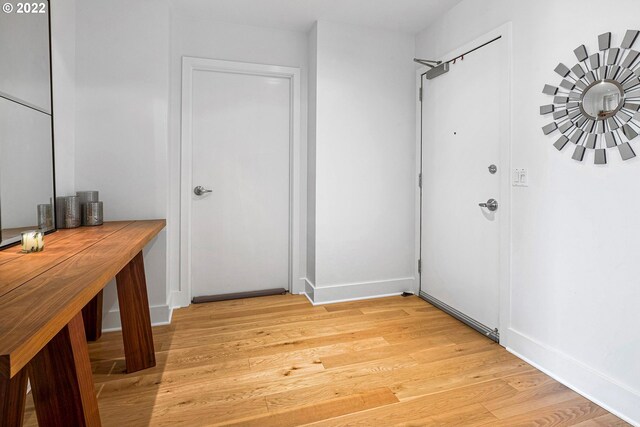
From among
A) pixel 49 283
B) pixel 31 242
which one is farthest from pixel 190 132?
pixel 49 283

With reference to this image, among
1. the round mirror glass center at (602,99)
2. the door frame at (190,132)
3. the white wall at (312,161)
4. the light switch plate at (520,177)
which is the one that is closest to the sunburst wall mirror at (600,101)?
the round mirror glass center at (602,99)

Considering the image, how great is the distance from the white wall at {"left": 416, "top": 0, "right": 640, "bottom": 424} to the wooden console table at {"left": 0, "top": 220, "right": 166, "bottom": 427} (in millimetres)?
2050

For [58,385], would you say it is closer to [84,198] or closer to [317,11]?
[84,198]

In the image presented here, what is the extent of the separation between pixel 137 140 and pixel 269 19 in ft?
4.74

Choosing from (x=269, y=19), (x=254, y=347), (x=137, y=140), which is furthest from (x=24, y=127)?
(x=269, y=19)

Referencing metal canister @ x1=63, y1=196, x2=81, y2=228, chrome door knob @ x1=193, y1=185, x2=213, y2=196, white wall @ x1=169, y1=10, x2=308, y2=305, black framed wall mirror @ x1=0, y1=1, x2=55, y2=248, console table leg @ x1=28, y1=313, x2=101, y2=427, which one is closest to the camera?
console table leg @ x1=28, y1=313, x2=101, y2=427

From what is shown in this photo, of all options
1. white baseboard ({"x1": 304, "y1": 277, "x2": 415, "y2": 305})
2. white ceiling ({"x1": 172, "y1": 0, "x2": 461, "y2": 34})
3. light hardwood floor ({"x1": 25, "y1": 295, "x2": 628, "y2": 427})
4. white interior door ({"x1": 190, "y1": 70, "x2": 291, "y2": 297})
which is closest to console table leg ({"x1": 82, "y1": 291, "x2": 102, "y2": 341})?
light hardwood floor ({"x1": 25, "y1": 295, "x2": 628, "y2": 427})

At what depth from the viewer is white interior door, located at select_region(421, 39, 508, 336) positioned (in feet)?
7.49

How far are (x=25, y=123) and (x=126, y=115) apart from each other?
79 cm

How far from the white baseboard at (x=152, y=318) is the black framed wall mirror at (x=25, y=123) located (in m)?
0.82

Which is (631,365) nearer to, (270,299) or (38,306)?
(38,306)

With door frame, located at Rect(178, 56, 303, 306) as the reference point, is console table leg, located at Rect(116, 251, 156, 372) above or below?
below

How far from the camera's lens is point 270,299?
119 inches

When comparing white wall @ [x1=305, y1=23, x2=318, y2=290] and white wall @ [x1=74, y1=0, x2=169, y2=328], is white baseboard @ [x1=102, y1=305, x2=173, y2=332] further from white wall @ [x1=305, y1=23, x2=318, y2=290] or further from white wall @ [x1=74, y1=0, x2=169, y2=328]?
white wall @ [x1=305, y1=23, x2=318, y2=290]
